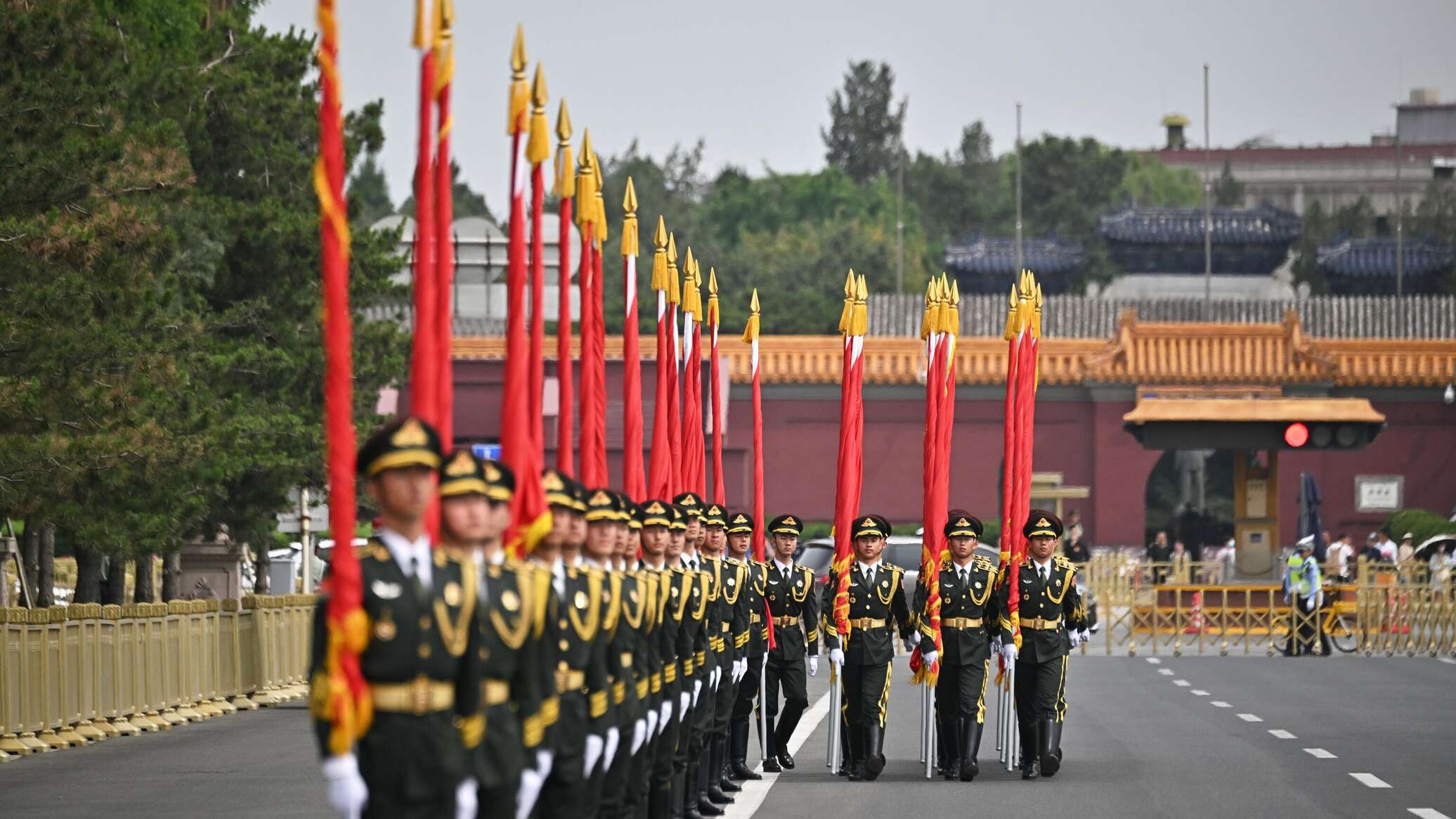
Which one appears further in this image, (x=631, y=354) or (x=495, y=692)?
(x=631, y=354)

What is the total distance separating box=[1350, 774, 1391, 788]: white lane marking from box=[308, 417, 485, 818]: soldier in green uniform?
8415 millimetres

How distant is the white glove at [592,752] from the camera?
348 inches

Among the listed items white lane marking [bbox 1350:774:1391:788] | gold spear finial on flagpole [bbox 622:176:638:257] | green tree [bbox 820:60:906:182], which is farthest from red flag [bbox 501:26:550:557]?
green tree [bbox 820:60:906:182]

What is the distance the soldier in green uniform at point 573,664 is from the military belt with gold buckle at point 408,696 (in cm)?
127

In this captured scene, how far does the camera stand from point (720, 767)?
13086 millimetres

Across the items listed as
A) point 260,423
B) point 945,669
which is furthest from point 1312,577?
point 945,669

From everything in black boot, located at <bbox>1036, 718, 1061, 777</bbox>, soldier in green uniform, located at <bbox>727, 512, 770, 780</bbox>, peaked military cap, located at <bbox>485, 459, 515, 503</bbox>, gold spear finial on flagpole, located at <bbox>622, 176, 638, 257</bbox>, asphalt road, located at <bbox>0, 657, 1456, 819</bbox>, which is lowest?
asphalt road, located at <bbox>0, 657, 1456, 819</bbox>

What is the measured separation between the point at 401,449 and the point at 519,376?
2873 mm

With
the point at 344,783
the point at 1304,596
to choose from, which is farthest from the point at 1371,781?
the point at 1304,596

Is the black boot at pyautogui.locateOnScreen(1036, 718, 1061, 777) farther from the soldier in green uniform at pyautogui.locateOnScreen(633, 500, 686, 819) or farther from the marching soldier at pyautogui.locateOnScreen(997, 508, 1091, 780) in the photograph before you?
the soldier in green uniform at pyautogui.locateOnScreen(633, 500, 686, 819)

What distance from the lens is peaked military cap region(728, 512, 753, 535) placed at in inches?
571

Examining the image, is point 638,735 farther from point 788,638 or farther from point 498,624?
point 788,638

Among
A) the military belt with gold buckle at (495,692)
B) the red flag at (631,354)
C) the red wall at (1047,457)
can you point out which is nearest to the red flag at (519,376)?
the military belt with gold buckle at (495,692)

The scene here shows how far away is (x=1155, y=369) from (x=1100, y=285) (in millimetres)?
22885
